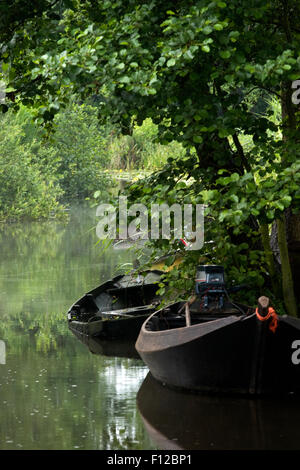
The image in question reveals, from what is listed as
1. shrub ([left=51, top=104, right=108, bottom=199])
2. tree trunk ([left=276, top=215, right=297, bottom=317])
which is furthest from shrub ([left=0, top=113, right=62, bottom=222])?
tree trunk ([left=276, top=215, right=297, bottom=317])

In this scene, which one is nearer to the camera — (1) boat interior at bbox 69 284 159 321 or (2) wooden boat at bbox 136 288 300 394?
(2) wooden boat at bbox 136 288 300 394

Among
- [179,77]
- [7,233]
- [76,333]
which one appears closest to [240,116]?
[179,77]

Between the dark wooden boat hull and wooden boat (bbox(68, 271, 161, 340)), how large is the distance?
3223 millimetres

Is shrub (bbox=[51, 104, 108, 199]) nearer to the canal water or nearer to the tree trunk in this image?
the canal water

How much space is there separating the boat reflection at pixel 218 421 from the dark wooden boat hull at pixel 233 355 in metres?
0.14

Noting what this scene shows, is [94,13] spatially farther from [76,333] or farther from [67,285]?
[67,285]

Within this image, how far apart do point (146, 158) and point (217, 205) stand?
33338mm

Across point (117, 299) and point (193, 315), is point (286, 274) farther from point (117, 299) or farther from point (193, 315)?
point (117, 299)

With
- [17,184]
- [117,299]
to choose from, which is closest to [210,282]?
[117,299]

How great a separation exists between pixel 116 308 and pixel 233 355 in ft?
19.8

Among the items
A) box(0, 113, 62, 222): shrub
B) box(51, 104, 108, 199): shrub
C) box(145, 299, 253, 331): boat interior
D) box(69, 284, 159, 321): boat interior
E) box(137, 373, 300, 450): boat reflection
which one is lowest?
box(137, 373, 300, 450): boat reflection

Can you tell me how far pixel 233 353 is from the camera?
33.4 ft

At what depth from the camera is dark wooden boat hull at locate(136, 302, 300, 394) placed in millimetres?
10070

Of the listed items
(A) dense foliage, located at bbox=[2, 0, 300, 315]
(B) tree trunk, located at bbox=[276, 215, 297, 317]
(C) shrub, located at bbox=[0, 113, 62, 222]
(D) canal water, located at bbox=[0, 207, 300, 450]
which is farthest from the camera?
(C) shrub, located at bbox=[0, 113, 62, 222]
